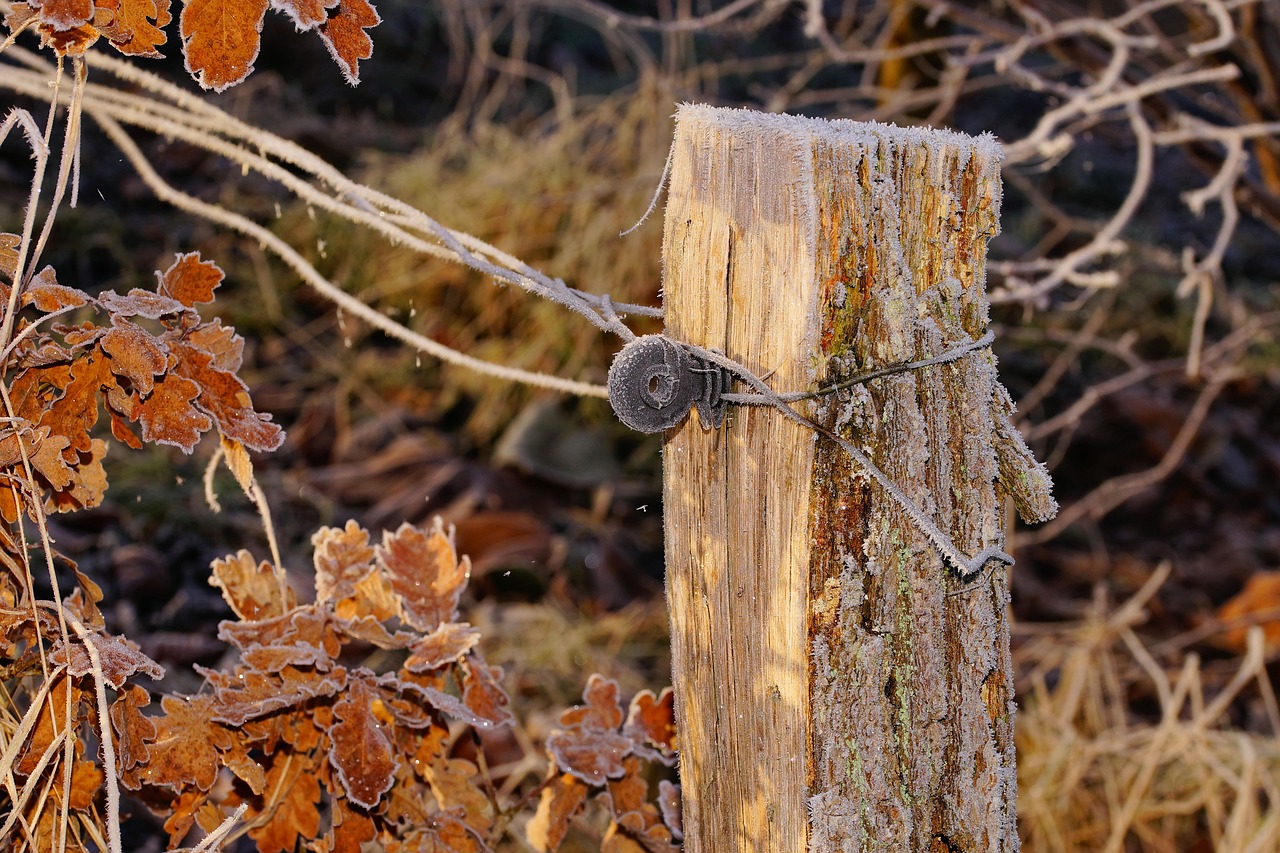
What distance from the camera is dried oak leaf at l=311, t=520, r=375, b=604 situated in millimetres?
1373

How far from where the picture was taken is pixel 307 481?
392 centimetres

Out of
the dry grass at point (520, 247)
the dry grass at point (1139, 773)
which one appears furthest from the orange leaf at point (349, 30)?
the dry grass at point (520, 247)

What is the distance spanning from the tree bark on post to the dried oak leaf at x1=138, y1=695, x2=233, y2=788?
534mm

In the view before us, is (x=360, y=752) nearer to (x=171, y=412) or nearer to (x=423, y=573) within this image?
(x=423, y=573)

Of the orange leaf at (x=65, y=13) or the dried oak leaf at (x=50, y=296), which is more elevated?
the orange leaf at (x=65, y=13)

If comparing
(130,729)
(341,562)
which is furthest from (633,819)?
(130,729)

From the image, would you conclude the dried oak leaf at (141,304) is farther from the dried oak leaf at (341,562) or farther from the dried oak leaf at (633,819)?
the dried oak leaf at (633,819)

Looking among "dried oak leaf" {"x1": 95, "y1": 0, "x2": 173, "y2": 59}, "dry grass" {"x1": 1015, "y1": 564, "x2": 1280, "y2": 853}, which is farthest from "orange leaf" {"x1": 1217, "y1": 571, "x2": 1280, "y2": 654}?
"dried oak leaf" {"x1": 95, "y1": 0, "x2": 173, "y2": 59}

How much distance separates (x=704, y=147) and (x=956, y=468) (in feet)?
1.24

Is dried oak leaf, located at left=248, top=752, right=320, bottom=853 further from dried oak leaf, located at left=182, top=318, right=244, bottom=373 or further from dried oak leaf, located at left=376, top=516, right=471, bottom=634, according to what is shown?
dried oak leaf, located at left=182, top=318, right=244, bottom=373

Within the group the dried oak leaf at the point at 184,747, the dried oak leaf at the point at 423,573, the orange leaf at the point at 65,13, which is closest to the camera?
the orange leaf at the point at 65,13

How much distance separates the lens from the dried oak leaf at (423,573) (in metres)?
1.42

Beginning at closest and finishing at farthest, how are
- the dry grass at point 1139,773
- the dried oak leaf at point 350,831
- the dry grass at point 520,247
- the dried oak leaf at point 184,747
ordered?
1. the dried oak leaf at point 184,747
2. the dried oak leaf at point 350,831
3. the dry grass at point 1139,773
4. the dry grass at point 520,247

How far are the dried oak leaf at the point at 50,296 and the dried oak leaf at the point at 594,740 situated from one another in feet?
2.39
